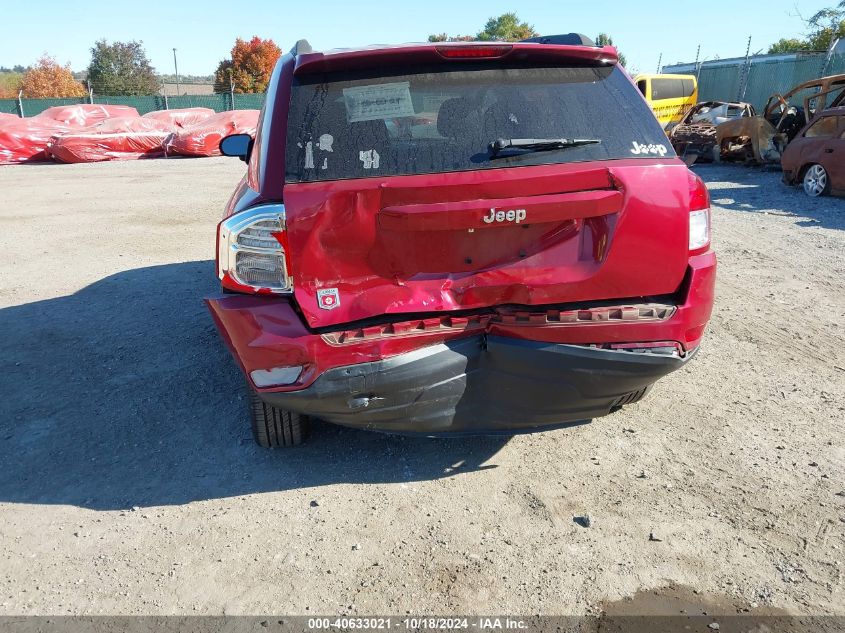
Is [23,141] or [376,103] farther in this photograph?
[23,141]

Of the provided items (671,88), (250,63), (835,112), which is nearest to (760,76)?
(671,88)

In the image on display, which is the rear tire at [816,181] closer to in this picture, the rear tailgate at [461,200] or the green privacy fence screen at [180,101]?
the rear tailgate at [461,200]

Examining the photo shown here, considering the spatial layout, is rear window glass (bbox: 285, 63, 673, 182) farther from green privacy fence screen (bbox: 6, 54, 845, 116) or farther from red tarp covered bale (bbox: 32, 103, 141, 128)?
red tarp covered bale (bbox: 32, 103, 141, 128)

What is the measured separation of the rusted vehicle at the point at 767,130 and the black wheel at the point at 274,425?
13.9m

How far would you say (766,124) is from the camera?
1409cm

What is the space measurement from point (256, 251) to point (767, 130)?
47.9 ft

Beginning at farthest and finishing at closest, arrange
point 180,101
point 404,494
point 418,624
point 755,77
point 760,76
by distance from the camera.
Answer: point 180,101 → point 755,77 → point 760,76 → point 404,494 → point 418,624

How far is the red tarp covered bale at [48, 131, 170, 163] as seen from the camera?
20.1m

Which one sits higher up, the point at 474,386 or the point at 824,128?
the point at 824,128

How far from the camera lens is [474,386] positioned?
267cm

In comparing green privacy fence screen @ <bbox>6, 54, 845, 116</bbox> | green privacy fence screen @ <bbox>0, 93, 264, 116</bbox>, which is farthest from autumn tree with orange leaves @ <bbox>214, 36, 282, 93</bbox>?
green privacy fence screen @ <bbox>6, 54, 845, 116</bbox>

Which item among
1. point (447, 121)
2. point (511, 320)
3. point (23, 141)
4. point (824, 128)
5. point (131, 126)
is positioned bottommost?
point (23, 141)

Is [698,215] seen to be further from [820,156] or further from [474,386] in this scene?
[820,156]

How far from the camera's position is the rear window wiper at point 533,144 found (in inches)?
102
